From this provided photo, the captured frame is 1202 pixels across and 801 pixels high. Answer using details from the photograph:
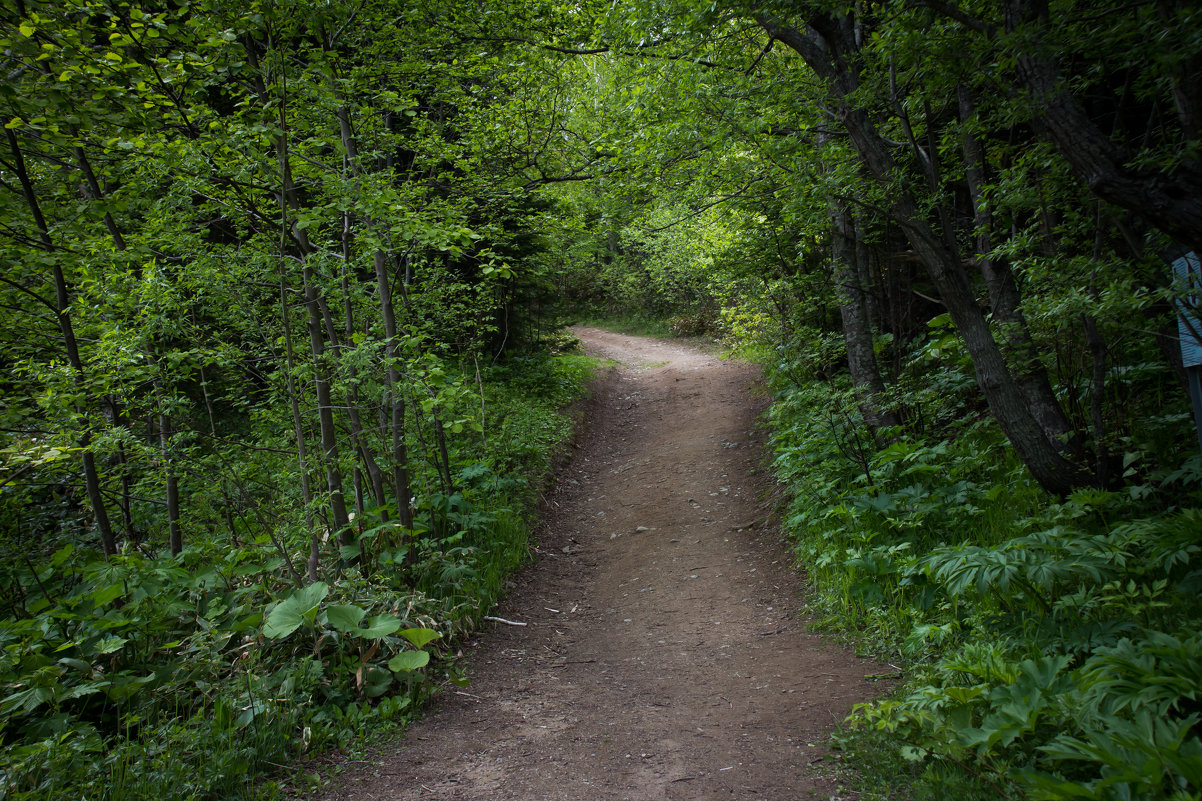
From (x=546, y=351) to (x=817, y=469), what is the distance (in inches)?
Answer: 290

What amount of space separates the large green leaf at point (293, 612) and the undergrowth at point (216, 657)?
1cm

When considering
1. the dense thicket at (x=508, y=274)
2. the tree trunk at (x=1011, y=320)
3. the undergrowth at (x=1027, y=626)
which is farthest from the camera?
the tree trunk at (x=1011, y=320)

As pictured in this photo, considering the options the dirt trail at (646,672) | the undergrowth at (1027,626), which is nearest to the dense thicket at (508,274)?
the undergrowth at (1027,626)

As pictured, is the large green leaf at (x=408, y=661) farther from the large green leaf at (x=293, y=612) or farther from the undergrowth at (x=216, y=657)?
the large green leaf at (x=293, y=612)

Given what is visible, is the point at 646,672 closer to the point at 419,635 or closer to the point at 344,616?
the point at 419,635

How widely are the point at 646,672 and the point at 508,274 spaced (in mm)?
3606

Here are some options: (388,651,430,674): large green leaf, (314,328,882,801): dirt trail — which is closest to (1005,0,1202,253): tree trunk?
(314,328,882,801): dirt trail

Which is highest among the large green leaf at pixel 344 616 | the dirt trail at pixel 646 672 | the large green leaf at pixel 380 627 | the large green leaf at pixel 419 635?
the large green leaf at pixel 344 616

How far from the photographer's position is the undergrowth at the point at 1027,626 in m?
2.21

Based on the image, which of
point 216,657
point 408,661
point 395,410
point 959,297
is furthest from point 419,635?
point 959,297

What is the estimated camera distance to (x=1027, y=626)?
→ 323 centimetres

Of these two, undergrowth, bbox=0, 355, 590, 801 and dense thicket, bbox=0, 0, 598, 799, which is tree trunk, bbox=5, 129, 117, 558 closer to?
dense thicket, bbox=0, 0, 598, 799

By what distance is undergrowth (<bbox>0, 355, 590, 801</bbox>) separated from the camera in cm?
316

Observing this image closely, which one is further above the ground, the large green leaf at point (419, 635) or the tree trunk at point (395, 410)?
the tree trunk at point (395, 410)
